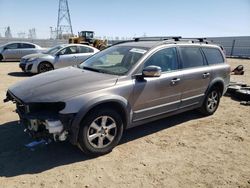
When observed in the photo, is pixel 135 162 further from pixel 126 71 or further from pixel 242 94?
pixel 242 94

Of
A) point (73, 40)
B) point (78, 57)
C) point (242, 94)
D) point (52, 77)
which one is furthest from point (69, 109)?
point (73, 40)

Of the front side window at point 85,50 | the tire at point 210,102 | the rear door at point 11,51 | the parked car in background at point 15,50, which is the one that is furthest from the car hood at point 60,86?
the rear door at point 11,51

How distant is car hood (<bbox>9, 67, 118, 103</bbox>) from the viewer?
367cm

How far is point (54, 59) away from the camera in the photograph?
11531 millimetres

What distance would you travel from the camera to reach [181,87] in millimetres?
5078

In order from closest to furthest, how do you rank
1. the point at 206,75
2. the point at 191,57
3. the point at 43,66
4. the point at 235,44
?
the point at 191,57
the point at 206,75
the point at 43,66
the point at 235,44

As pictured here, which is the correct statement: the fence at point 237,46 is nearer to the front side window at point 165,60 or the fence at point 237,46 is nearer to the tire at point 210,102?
the tire at point 210,102

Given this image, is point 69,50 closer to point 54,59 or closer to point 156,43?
point 54,59

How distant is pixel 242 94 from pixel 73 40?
2157cm

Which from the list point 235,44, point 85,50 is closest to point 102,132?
point 85,50

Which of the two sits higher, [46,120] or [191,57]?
[191,57]

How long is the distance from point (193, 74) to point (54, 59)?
7.71 meters

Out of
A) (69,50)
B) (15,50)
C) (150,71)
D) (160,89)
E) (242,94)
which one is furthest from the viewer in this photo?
(15,50)

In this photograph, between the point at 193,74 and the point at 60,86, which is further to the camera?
the point at 193,74
